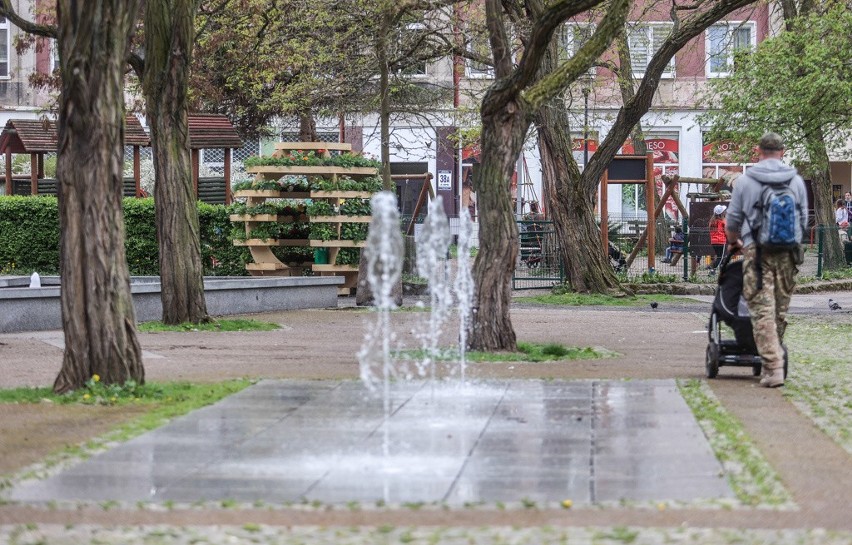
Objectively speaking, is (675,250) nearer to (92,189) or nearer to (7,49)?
(92,189)

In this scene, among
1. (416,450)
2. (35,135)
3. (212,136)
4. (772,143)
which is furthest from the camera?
(35,135)

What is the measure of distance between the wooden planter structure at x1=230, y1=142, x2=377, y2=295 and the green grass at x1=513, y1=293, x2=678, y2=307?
3.29 m

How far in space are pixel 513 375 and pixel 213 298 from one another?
935 centimetres

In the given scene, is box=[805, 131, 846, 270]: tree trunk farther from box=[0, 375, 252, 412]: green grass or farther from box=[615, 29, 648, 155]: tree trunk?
box=[0, 375, 252, 412]: green grass

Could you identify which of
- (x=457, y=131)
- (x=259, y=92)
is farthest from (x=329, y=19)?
(x=457, y=131)

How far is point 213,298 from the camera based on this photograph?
67.4 ft

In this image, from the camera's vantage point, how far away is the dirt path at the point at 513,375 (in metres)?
6.36

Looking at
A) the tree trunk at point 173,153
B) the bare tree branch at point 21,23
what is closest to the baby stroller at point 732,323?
the tree trunk at point 173,153

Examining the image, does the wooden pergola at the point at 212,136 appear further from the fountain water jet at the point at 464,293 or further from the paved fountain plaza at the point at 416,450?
the paved fountain plaza at the point at 416,450

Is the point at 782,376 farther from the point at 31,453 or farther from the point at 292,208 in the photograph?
the point at 292,208

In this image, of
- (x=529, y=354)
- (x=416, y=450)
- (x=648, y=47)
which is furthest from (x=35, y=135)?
(x=416, y=450)

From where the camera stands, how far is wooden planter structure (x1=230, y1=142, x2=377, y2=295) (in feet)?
79.9

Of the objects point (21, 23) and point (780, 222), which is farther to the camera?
point (21, 23)

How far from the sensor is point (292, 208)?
25.0 metres
